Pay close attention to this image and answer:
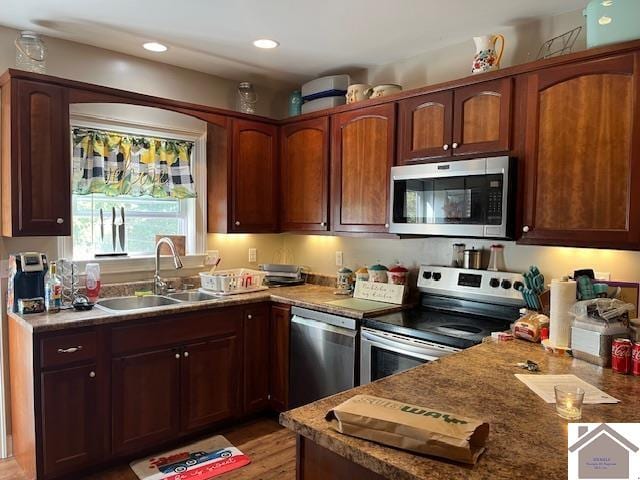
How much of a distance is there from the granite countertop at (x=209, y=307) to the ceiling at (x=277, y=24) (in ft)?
5.38

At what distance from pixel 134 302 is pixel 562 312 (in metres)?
2.59

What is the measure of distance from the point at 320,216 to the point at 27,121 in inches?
74.3

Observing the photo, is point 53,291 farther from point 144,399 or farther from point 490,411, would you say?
point 490,411

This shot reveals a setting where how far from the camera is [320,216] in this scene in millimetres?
3469

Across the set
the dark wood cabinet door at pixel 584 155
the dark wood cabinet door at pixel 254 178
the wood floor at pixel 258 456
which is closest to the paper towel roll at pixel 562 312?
the dark wood cabinet door at pixel 584 155

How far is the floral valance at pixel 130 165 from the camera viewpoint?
3090 mm

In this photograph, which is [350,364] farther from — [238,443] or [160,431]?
[160,431]

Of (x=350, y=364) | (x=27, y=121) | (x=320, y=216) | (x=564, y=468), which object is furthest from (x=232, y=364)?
(x=564, y=468)

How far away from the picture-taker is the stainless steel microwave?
240 centimetres

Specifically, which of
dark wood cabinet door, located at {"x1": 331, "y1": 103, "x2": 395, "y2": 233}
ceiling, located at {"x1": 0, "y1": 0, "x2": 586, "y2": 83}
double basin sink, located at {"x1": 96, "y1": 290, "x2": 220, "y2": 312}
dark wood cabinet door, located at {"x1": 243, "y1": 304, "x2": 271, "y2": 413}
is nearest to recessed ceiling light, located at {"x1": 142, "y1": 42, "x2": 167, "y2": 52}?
ceiling, located at {"x1": 0, "y1": 0, "x2": 586, "y2": 83}

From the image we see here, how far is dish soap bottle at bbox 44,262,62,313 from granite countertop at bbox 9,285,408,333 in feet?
0.21

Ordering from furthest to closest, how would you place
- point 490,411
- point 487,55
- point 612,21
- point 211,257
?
point 211,257 → point 487,55 → point 612,21 → point 490,411

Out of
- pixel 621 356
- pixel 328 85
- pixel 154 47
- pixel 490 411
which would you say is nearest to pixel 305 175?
pixel 328 85

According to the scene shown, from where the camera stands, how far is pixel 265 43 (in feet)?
9.86
